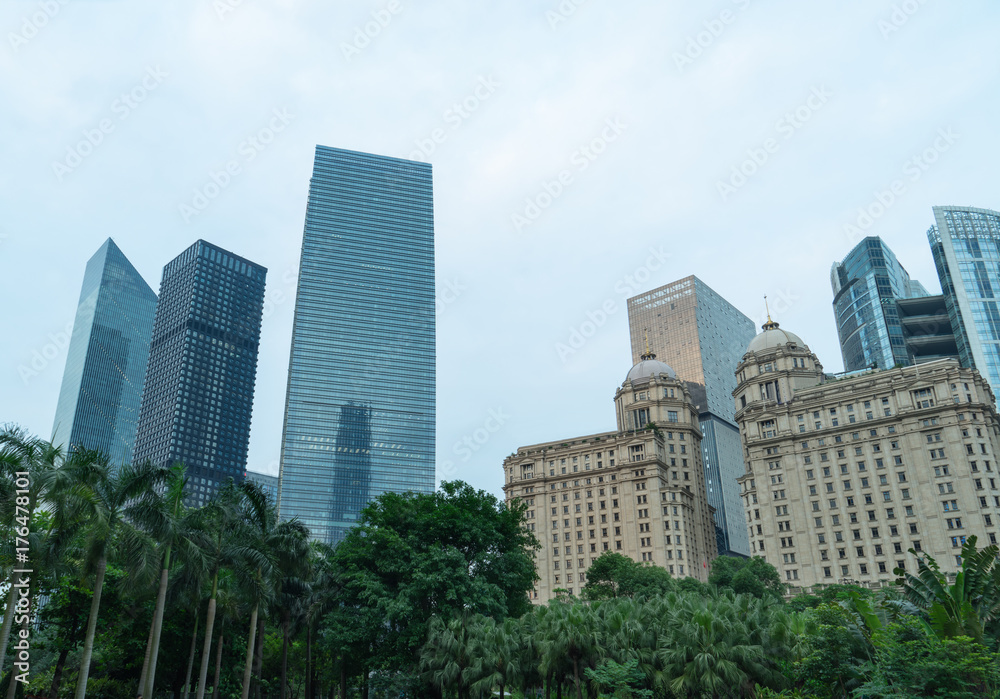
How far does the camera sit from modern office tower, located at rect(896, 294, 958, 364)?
625 ft

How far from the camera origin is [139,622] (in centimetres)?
4894

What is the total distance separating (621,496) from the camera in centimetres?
14325

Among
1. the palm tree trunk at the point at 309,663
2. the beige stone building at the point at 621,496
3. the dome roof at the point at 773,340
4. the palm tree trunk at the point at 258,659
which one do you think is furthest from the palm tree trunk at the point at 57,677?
the dome roof at the point at 773,340

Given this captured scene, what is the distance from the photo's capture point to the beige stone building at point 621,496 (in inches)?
5463

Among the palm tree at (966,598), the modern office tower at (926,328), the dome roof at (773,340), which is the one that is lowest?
the palm tree at (966,598)

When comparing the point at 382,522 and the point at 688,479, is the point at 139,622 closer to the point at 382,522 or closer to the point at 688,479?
the point at 382,522

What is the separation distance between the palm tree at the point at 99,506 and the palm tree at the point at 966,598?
121ft

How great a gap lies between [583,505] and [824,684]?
4492 inches


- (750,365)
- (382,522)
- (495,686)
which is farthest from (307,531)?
(750,365)

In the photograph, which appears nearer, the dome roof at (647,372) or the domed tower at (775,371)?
the domed tower at (775,371)

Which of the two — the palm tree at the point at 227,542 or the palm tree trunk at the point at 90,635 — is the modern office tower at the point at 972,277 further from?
the palm tree trunk at the point at 90,635

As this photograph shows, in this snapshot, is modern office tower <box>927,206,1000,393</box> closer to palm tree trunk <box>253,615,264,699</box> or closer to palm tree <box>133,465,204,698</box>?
palm tree trunk <box>253,615,264,699</box>

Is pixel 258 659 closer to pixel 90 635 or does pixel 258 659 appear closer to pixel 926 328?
pixel 90 635

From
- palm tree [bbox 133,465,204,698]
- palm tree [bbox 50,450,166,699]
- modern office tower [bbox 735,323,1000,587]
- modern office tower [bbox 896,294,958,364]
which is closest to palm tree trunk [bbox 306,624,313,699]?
palm tree [bbox 133,465,204,698]
